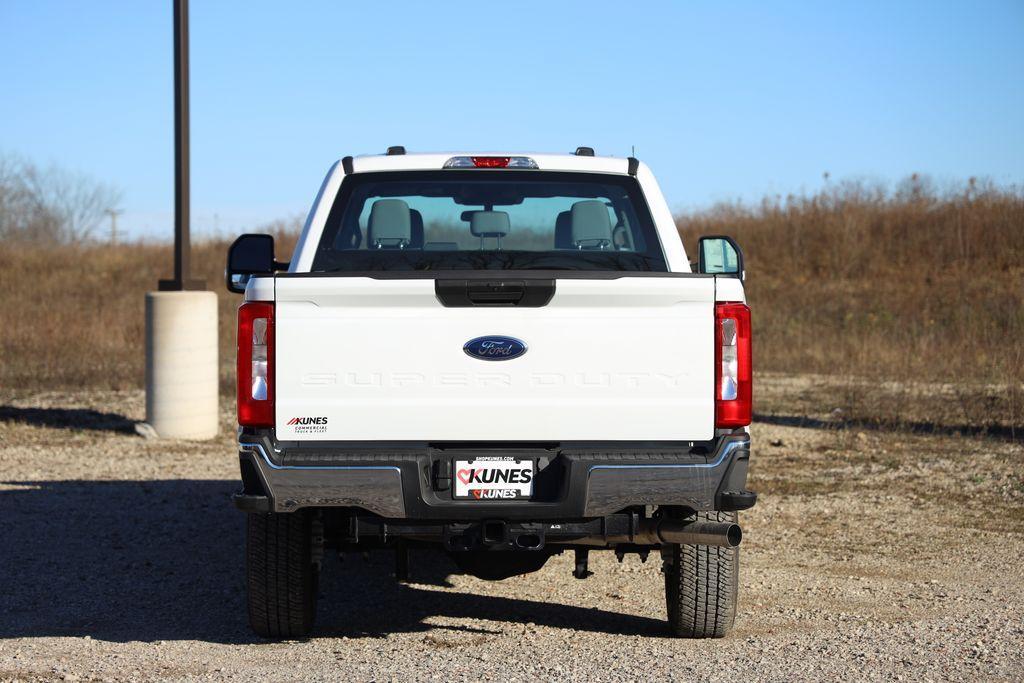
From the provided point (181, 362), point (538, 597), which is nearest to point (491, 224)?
point (538, 597)

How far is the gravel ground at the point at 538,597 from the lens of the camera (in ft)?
16.6

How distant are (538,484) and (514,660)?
0.84 metres

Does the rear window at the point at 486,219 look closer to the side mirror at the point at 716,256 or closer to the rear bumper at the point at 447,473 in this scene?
the side mirror at the point at 716,256

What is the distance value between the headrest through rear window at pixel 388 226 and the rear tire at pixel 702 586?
1929 millimetres

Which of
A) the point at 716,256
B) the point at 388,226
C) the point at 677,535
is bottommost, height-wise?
the point at 677,535

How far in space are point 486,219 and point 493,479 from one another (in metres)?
1.76

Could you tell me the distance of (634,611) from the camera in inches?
240

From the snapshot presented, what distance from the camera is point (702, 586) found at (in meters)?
5.29

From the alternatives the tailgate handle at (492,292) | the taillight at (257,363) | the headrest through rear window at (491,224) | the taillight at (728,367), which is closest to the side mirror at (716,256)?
the taillight at (728,367)

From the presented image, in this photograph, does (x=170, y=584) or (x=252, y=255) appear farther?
(x=170, y=584)

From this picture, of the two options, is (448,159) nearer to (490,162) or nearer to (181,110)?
(490,162)

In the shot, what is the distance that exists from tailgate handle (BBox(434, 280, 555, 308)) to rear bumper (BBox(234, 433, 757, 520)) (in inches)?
22.6

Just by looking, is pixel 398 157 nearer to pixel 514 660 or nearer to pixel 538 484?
pixel 538 484

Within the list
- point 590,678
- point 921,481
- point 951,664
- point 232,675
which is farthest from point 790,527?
point 232,675
